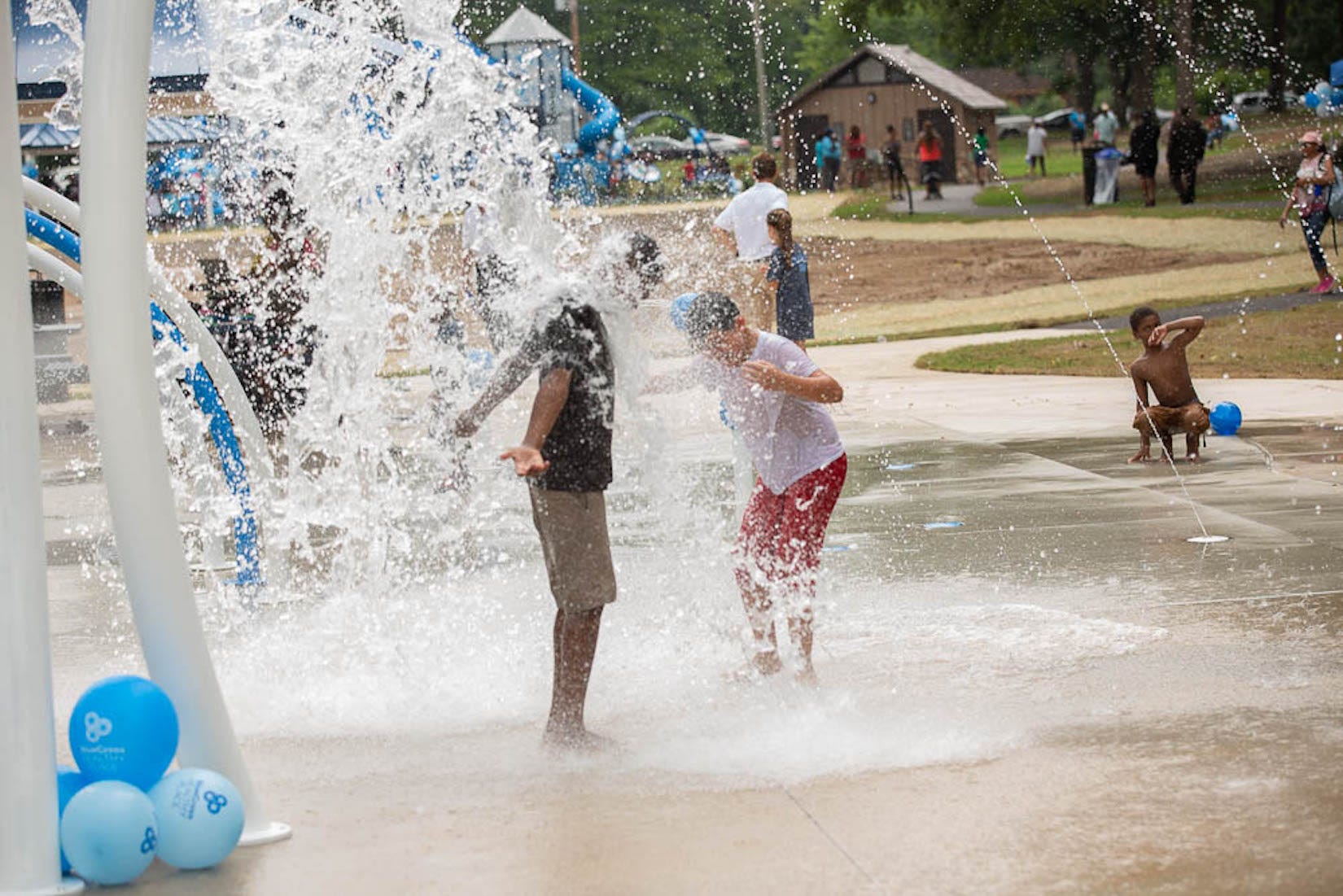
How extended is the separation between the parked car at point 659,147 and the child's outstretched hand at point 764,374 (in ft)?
151

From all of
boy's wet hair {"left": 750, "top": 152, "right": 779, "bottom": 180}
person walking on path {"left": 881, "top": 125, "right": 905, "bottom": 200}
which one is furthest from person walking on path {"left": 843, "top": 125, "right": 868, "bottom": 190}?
boy's wet hair {"left": 750, "top": 152, "right": 779, "bottom": 180}

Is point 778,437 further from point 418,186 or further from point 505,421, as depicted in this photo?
point 505,421

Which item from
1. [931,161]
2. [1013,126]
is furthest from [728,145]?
[1013,126]

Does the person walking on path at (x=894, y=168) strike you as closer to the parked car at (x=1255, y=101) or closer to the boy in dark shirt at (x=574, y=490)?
the parked car at (x=1255, y=101)

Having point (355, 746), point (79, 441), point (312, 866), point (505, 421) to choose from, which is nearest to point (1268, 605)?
point (355, 746)

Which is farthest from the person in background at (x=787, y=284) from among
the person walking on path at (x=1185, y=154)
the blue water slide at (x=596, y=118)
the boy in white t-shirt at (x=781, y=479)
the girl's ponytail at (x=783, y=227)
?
the person walking on path at (x=1185, y=154)

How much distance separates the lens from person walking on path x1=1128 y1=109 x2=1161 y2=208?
1393 inches

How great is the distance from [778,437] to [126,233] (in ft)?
8.06

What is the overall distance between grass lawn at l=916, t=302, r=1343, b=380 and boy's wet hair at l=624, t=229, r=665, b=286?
9.61 metres

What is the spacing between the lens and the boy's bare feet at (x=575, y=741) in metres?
5.32

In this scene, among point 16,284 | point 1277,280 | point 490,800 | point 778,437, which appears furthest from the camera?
point 1277,280

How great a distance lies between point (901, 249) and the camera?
31.4 m

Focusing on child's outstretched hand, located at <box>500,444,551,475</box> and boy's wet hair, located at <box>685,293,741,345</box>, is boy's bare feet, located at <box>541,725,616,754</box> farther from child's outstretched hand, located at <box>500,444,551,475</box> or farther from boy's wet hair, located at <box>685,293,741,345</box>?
boy's wet hair, located at <box>685,293,741,345</box>

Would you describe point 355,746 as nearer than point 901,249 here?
Yes
